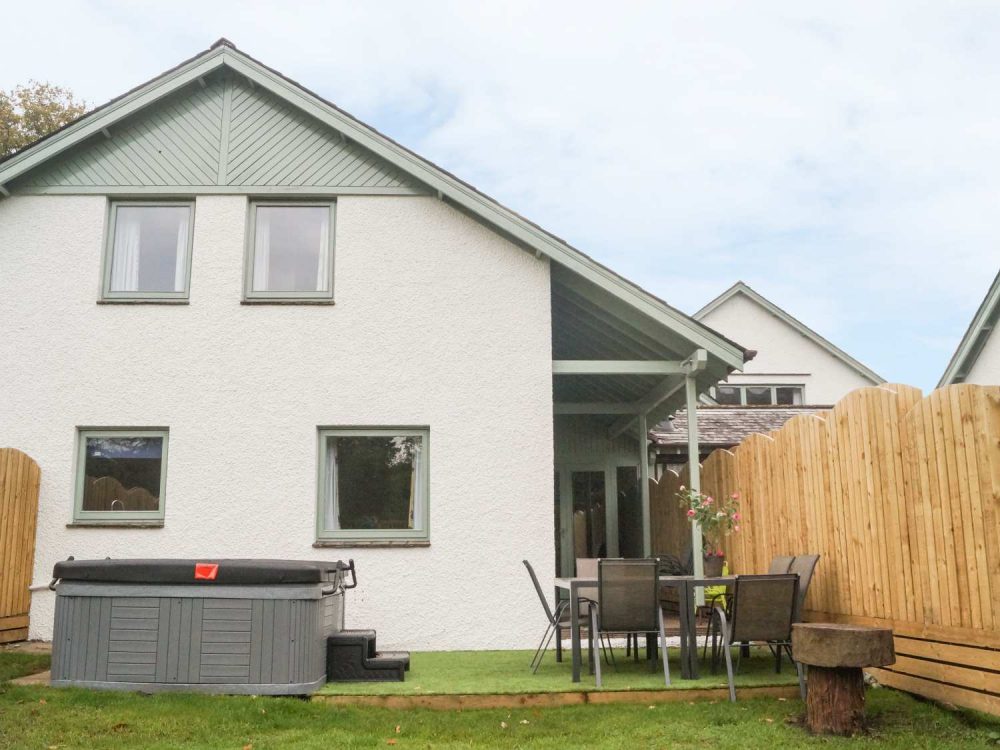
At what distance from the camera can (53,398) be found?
1117 cm

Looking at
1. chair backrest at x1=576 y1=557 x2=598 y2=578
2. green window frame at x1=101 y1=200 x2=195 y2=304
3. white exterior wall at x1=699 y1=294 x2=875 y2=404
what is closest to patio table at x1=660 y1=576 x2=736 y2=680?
chair backrest at x1=576 y1=557 x2=598 y2=578

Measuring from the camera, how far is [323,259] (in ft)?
38.2

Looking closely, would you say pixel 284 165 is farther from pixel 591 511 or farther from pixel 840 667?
pixel 840 667

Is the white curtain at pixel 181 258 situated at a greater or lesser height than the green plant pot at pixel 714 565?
greater

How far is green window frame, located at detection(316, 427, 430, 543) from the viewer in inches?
431

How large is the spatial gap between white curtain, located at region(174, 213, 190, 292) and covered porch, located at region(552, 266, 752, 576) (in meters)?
4.25

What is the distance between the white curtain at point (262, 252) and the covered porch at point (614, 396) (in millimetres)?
3311

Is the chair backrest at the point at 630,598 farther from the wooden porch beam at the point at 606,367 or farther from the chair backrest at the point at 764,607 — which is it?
the wooden porch beam at the point at 606,367

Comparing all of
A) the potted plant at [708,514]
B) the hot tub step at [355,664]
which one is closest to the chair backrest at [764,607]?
the potted plant at [708,514]

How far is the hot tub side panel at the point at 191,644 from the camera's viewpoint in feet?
25.7

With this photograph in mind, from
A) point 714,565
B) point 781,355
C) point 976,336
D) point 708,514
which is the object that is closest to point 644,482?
point 708,514

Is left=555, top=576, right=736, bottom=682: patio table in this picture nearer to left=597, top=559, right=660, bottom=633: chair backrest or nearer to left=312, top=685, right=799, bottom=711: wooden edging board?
left=597, top=559, right=660, bottom=633: chair backrest

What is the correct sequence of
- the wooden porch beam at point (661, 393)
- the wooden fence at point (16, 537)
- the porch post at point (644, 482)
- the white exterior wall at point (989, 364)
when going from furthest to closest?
the white exterior wall at point (989, 364), the porch post at point (644, 482), the wooden porch beam at point (661, 393), the wooden fence at point (16, 537)

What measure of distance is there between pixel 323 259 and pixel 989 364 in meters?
14.8
